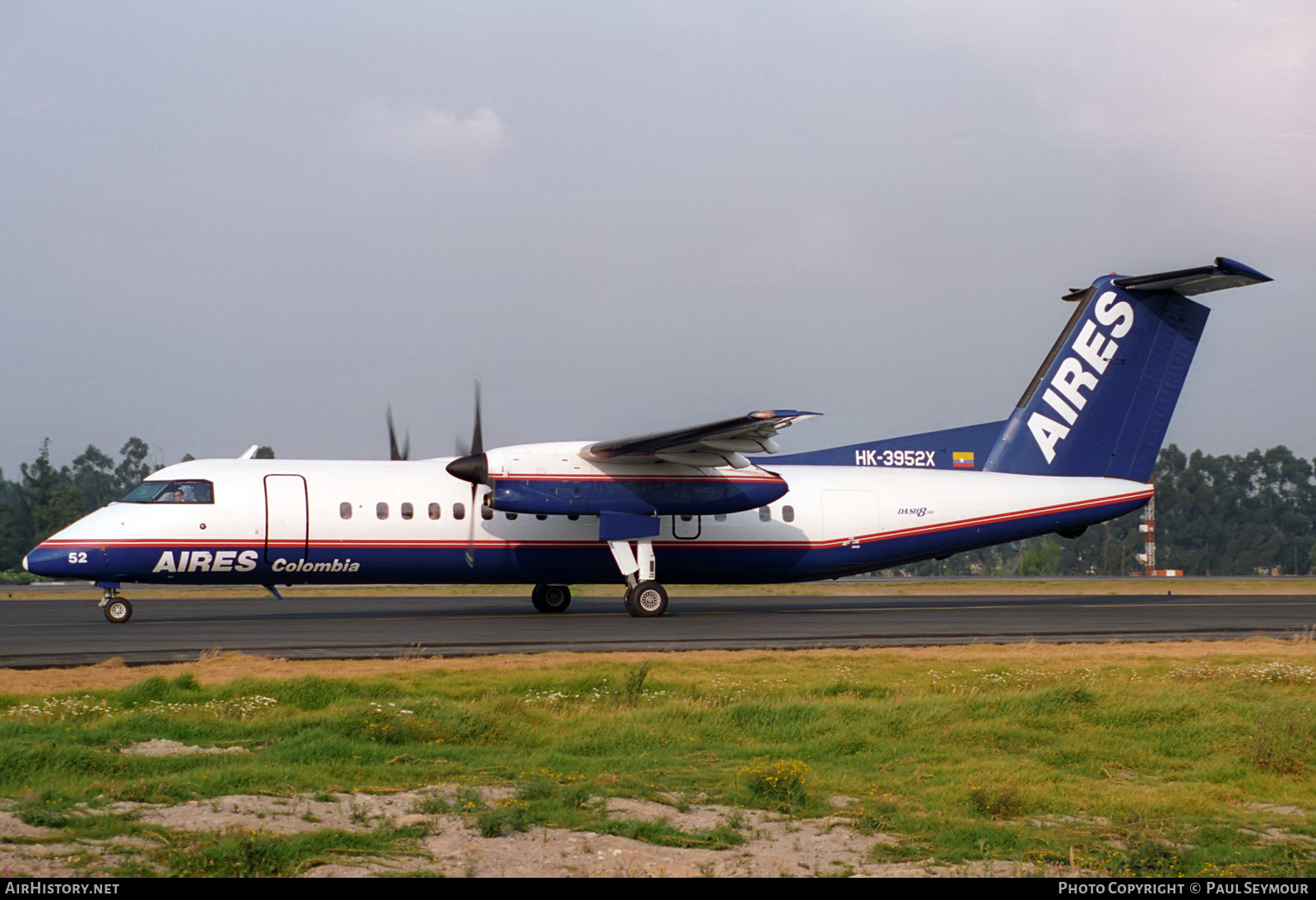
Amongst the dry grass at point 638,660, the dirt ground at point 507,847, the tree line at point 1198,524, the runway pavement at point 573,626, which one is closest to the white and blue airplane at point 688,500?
the runway pavement at point 573,626

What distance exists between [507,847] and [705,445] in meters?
16.7

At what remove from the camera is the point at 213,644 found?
16.8 meters

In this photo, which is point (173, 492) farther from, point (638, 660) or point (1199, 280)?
point (1199, 280)

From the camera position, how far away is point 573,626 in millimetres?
20719

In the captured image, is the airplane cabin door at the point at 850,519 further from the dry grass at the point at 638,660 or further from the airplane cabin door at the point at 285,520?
the airplane cabin door at the point at 285,520

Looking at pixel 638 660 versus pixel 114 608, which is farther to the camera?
pixel 114 608

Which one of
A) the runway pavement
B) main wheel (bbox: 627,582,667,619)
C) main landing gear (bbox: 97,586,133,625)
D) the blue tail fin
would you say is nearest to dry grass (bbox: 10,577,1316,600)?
the runway pavement

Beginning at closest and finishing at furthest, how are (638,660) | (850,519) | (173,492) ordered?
(638,660) < (173,492) < (850,519)

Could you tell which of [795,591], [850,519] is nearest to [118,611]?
[850,519]

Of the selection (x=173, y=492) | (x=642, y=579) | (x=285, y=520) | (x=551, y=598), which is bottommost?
(x=551, y=598)

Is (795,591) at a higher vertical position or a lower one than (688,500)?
lower

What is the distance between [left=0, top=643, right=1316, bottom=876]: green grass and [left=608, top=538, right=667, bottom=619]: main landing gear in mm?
8754

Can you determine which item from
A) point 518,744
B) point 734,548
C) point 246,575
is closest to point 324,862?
point 518,744

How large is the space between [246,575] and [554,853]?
56.7 feet
